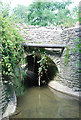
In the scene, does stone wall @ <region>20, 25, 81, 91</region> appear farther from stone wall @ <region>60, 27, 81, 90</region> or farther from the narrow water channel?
the narrow water channel

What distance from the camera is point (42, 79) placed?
6727 millimetres

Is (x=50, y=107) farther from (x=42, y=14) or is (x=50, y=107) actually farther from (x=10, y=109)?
(x=42, y=14)

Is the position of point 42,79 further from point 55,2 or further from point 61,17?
point 55,2

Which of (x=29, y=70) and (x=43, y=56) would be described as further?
(x=29, y=70)

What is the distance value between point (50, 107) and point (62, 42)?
9.19 feet

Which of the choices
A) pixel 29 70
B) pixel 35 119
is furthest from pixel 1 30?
pixel 29 70

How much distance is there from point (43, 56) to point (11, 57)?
2.05 metres

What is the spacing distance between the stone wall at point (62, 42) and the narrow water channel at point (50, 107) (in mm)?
809

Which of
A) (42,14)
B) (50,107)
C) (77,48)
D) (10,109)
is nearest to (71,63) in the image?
(77,48)

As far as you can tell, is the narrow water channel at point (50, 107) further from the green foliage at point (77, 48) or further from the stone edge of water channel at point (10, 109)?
the green foliage at point (77, 48)

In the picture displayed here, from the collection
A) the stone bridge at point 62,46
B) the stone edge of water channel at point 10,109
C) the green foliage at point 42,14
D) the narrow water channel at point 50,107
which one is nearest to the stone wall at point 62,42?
the stone bridge at point 62,46

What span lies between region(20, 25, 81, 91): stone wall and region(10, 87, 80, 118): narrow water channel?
81 cm

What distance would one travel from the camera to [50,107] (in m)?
3.50

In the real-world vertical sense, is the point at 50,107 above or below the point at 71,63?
below
